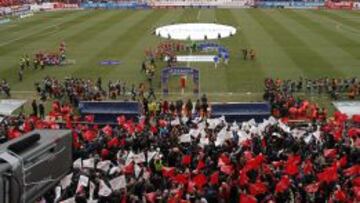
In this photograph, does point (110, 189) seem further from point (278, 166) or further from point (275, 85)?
point (275, 85)

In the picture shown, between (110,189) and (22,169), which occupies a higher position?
(22,169)

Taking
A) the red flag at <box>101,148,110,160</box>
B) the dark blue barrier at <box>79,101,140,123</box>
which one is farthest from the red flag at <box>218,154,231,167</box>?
the dark blue barrier at <box>79,101,140,123</box>

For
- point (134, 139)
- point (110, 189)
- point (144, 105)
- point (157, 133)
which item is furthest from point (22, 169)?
point (144, 105)

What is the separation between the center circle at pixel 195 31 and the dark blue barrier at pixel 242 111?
28.2 metres

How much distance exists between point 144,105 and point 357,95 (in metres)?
13.1

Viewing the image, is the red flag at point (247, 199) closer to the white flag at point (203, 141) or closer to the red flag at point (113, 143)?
the white flag at point (203, 141)

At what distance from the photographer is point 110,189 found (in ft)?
49.1

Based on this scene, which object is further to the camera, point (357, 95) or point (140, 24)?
point (140, 24)

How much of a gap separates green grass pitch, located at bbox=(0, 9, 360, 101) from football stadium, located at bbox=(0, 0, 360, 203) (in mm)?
153

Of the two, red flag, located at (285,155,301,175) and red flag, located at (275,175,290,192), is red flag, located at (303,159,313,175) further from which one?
red flag, located at (275,175,290,192)

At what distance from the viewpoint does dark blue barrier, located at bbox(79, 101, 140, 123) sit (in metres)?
30.4

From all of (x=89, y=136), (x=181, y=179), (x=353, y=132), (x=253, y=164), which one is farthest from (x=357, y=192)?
(x=89, y=136)

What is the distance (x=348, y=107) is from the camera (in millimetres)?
33781

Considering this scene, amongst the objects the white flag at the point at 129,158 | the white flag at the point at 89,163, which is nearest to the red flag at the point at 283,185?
the white flag at the point at 129,158
